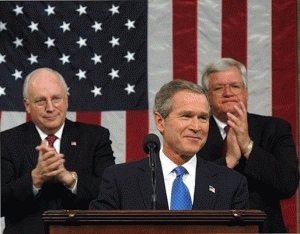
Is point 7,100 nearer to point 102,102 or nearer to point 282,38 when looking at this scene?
point 102,102

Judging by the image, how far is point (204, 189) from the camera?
446 cm

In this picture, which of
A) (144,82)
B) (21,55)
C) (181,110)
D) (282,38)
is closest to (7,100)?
(21,55)

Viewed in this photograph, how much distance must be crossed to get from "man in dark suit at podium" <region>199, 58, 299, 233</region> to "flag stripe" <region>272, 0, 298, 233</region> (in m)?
1.11

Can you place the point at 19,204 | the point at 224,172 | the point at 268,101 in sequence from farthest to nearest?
the point at 268,101 → the point at 19,204 → the point at 224,172

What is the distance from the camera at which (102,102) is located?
6863 millimetres

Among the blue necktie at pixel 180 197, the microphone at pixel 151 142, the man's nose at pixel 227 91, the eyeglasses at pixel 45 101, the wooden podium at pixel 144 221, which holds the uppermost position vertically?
the man's nose at pixel 227 91

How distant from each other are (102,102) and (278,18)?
4.70ft

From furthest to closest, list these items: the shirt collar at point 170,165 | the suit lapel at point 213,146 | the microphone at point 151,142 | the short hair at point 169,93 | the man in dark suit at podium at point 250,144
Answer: the suit lapel at point 213,146 → the man in dark suit at podium at point 250,144 → the short hair at point 169,93 → the shirt collar at point 170,165 → the microphone at point 151,142

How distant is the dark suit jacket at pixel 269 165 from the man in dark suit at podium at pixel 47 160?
72 centimetres

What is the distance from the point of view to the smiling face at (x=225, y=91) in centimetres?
559

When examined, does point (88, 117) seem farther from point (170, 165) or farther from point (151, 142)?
point (151, 142)

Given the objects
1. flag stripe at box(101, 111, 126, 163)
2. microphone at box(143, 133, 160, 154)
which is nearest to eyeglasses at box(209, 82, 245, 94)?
flag stripe at box(101, 111, 126, 163)

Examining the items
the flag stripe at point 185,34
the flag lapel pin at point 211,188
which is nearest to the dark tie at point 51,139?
the flag lapel pin at point 211,188

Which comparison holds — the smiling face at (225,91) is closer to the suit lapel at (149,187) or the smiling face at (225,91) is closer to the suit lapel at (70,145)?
the suit lapel at (70,145)
